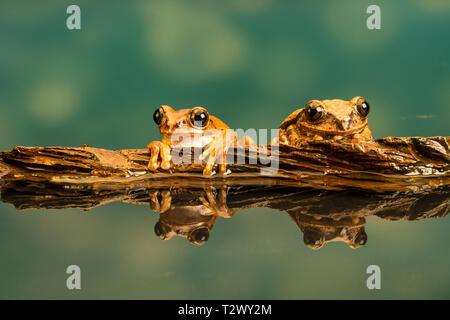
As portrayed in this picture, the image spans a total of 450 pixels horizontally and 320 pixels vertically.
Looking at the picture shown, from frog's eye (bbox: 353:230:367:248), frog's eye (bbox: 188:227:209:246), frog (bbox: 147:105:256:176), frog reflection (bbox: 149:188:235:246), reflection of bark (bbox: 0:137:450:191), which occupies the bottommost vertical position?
frog's eye (bbox: 353:230:367:248)

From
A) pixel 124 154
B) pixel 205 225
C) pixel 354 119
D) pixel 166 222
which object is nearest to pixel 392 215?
pixel 205 225

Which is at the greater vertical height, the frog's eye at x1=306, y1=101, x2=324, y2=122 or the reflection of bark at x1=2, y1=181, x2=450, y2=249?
the frog's eye at x1=306, y1=101, x2=324, y2=122

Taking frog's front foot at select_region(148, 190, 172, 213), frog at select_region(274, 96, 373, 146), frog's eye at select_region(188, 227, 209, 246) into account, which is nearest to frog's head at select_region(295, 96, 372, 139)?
frog at select_region(274, 96, 373, 146)

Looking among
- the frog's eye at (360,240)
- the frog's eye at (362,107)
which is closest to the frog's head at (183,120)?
the frog's eye at (362,107)

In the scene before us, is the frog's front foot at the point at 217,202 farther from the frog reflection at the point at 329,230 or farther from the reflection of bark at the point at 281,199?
the frog reflection at the point at 329,230

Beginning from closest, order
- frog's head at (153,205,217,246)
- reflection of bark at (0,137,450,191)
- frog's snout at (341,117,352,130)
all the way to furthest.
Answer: frog's head at (153,205,217,246)
reflection of bark at (0,137,450,191)
frog's snout at (341,117,352,130)

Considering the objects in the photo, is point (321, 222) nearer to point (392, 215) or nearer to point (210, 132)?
point (392, 215)

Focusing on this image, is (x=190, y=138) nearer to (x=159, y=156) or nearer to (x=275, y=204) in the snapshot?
(x=159, y=156)

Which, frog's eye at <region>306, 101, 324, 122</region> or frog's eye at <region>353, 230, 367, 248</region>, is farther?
frog's eye at <region>306, 101, 324, 122</region>

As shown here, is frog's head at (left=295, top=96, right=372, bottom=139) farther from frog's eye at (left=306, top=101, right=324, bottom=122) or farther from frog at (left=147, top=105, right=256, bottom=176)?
frog at (left=147, top=105, right=256, bottom=176)
